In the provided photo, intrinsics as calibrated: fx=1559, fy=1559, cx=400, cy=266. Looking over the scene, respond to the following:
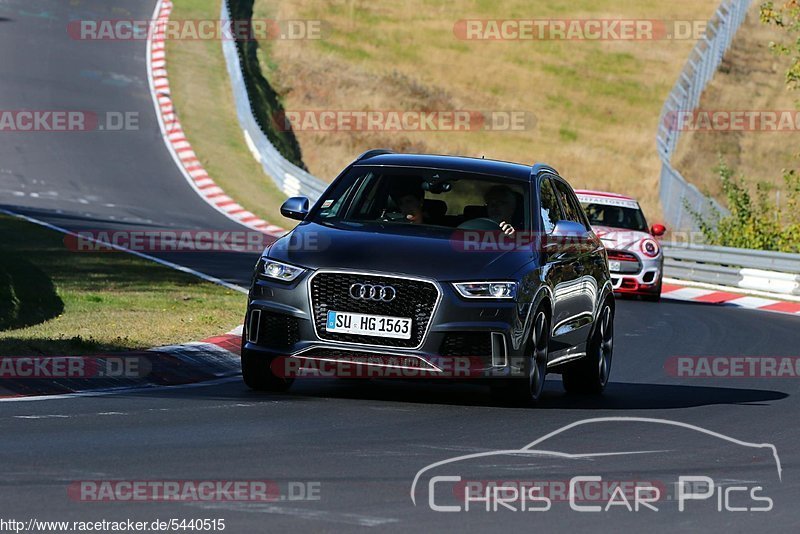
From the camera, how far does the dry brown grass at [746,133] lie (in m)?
50.7

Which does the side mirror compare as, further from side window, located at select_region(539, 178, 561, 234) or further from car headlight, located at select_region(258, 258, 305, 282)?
side window, located at select_region(539, 178, 561, 234)

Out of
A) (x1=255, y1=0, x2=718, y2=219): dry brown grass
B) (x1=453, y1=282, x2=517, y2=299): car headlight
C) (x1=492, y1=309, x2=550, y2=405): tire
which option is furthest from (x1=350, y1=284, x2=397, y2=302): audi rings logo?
(x1=255, y1=0, x2=718, y2=219): dry brown grass

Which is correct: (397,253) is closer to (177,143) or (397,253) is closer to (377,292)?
(377,292)

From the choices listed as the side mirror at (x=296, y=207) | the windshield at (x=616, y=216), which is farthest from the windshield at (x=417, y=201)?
the windshield at (x=616, y=216)

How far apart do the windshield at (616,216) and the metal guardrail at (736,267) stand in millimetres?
4320

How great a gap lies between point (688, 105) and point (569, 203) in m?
36.2

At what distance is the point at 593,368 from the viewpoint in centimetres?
1226

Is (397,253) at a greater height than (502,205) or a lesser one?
lesser

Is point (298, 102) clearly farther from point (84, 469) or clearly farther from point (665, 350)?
point (84, 469)

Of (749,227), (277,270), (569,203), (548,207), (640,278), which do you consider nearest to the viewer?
(277,270)

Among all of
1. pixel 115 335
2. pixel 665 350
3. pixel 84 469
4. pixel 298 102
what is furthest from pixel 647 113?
pixel 84 469

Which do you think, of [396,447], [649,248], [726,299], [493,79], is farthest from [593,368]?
[493,79]

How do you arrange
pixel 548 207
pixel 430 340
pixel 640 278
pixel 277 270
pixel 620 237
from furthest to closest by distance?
pixel 620 237
pixel 640 278
pixel 548 207
pixel 277 270
pixel 430 340

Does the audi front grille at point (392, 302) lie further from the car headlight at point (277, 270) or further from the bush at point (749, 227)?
the bush at point (749, 227)
